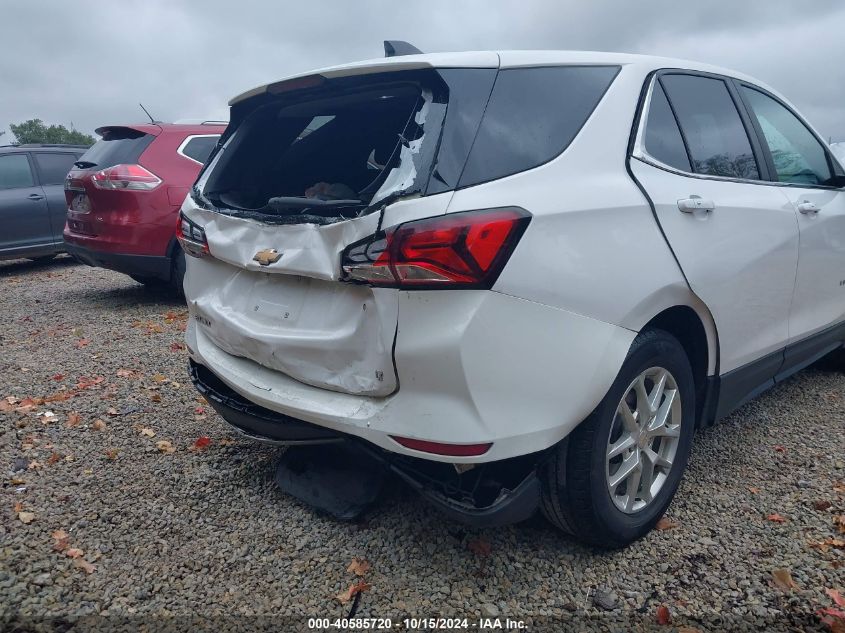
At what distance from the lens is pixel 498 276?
1.90m

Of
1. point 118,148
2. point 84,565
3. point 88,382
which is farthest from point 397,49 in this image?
point 118,148

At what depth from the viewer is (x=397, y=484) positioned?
2.92m

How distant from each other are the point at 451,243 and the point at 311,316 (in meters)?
0.60

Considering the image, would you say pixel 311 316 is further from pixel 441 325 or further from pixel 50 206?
pixel 50 206

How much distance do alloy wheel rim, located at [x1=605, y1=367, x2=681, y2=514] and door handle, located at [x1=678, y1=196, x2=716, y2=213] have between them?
60 cm

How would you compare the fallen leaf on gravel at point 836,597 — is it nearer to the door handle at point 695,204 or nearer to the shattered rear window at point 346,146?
the door handle at point 695,204

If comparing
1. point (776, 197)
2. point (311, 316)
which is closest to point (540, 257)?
point (311, 316)

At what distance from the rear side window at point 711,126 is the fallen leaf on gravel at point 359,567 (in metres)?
2.00

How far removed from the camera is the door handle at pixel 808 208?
10.4 ft

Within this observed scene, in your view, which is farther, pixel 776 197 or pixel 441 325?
pixel 776 197

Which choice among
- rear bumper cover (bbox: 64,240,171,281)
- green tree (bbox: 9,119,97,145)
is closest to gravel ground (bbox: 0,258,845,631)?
rear bumper cover (bbox: 64,240,171,281)

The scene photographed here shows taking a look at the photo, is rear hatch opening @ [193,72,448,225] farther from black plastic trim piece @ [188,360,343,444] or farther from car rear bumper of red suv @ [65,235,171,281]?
car rear bumper of red suv @ [65,235,171,281]

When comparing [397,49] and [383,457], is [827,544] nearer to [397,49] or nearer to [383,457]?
[383,457]

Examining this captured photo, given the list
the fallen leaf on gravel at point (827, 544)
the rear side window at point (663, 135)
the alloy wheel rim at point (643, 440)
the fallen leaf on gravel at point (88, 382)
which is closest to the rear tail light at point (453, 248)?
the alloy wheel rim at point (643, 440)
